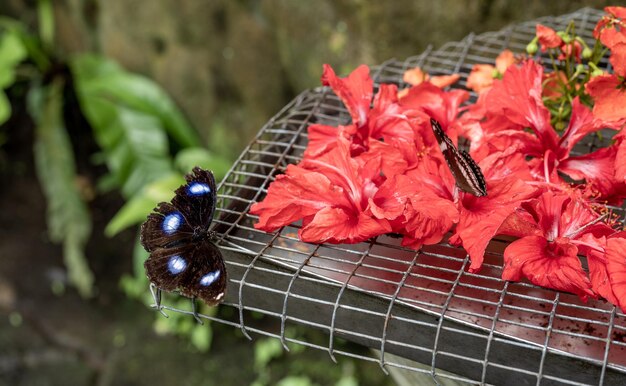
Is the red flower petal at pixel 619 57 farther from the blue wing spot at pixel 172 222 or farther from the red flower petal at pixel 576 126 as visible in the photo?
the blue wing spot at pixel 172 222

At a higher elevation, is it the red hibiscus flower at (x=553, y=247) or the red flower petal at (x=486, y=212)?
the red flower petal at (x=486, y=212)

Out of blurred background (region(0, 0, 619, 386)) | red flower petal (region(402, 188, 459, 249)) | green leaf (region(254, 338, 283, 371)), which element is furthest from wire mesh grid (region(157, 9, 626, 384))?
green leaf (region(254, 338, 283, 371))

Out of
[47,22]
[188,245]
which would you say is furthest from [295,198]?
[47,22]

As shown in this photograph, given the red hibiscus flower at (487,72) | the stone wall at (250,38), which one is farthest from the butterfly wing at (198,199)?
the stone wall at (250,38)

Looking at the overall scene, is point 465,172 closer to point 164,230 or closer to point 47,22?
point 164,230

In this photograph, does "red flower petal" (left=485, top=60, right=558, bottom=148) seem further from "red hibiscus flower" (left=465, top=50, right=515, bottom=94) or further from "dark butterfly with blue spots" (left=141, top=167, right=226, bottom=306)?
"dark butterfly with blue spots" (left=141, top=167, right=226, bottom=306)

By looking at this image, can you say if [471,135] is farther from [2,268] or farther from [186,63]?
[2,268]
